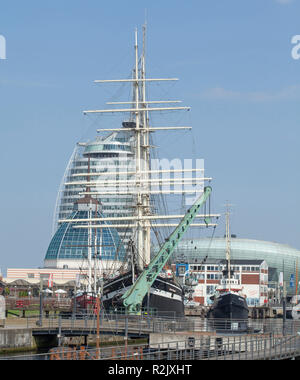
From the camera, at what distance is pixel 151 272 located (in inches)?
2960

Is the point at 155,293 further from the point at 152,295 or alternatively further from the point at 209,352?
the point at 209,352

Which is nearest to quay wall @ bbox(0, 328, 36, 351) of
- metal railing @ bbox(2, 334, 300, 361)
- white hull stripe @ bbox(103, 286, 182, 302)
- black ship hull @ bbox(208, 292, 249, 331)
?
metal railing @ bbox(2, 334, 300, 361)

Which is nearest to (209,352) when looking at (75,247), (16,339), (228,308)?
(16,339)

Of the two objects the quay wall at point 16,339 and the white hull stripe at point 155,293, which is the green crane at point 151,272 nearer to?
the white hull stripe at point 155,293

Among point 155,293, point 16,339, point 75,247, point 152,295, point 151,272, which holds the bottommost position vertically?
point 16,339

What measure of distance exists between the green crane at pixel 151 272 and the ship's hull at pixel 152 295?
2.43 meters

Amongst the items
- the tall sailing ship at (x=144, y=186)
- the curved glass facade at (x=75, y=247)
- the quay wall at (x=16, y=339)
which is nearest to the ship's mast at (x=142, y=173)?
the tall sailing ship at (x=144, y=186)

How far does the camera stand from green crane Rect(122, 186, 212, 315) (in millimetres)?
73688

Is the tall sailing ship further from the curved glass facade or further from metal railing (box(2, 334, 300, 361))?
the curved glass facade

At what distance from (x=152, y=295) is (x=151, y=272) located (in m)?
4.81

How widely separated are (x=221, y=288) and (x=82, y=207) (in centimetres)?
7854
